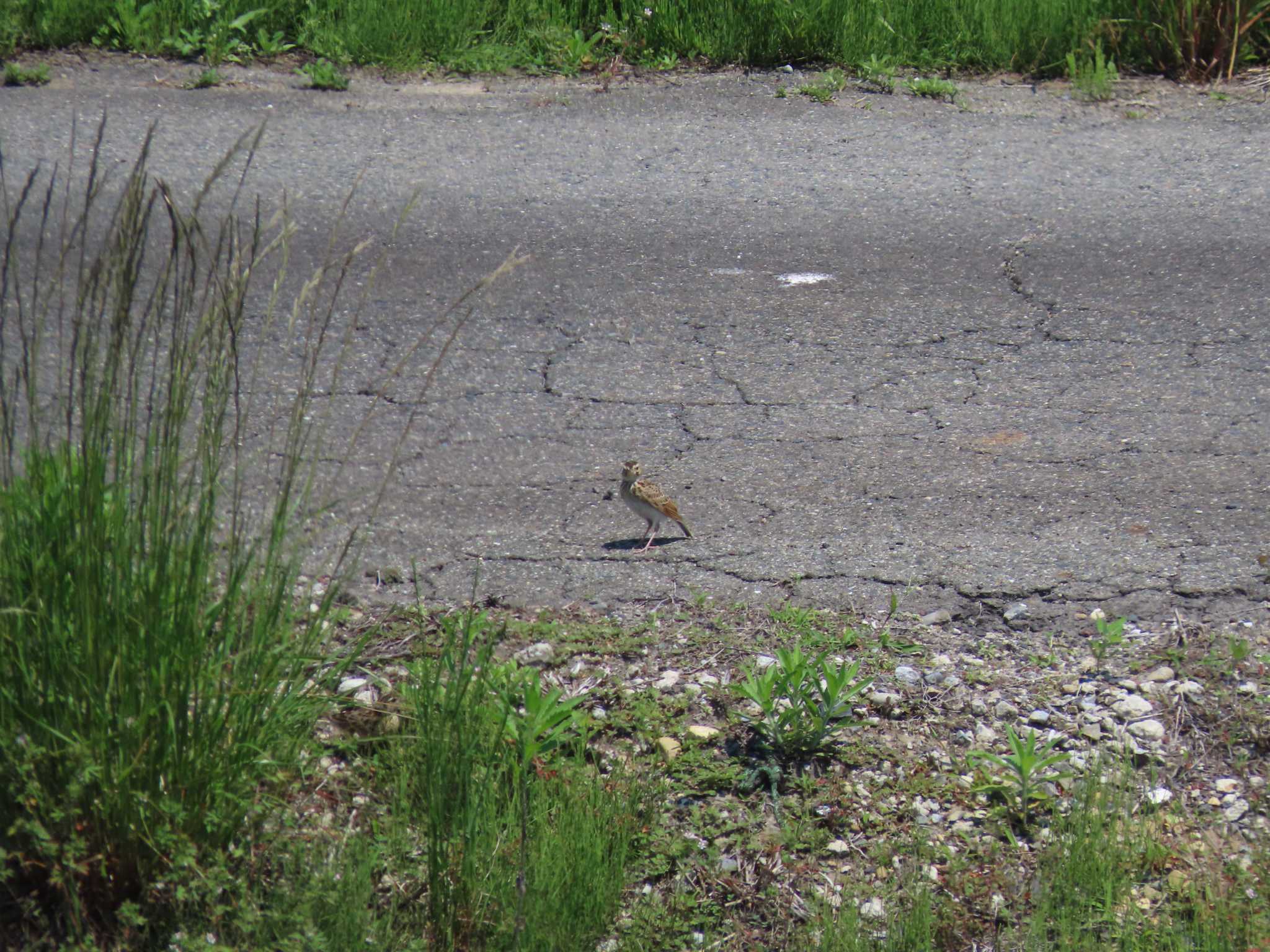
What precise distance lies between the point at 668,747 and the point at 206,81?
6.44 meters

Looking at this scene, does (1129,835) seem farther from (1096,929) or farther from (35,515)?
(35,515)

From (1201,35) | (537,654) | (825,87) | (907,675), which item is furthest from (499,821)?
(1201,35)

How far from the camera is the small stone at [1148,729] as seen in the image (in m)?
3.57

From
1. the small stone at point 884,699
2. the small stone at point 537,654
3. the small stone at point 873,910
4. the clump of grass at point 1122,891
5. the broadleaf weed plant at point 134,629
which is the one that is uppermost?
the broadleaf weed plant at point 134,629

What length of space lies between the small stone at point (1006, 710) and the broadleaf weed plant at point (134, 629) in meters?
1.94

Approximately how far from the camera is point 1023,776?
330 cm

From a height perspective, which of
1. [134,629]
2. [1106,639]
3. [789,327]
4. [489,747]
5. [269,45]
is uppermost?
[269,45]

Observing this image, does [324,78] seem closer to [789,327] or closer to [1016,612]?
[789,327]

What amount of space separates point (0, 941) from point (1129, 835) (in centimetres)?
259

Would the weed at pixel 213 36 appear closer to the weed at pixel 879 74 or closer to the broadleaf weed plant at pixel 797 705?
the weed at pixel 879 74

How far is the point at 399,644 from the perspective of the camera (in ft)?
12.7

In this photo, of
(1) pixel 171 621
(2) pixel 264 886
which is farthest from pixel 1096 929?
(1) pixel 171 621

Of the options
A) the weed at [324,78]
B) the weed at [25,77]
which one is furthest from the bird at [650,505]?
the weed at [25,77]

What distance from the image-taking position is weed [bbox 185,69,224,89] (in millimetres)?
8297
